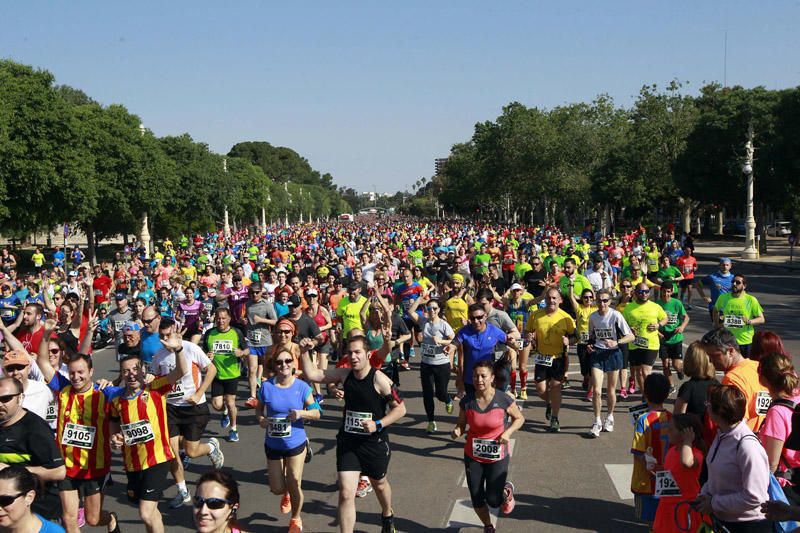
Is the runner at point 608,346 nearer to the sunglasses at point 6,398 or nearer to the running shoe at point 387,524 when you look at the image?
the running shoe at point 387,524

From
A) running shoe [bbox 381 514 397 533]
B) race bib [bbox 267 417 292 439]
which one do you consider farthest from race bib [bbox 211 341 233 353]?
running shoe [bbox 381 514 397 533]

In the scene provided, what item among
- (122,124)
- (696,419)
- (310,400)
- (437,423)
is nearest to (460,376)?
(437,423)

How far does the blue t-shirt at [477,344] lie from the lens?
8828mm

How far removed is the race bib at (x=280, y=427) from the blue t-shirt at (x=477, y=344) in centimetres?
281

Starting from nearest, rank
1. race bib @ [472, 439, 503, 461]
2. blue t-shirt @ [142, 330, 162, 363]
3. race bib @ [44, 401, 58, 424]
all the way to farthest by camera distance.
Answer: race bib @ [472, 439, 503, 461]
race bib @ [44, 401, 58, 424]
blue t-shirt @ [142, 330, 162, 363]

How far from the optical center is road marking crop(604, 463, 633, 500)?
23.9 ft

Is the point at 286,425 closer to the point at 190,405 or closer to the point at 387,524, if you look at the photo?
the point at 387,524

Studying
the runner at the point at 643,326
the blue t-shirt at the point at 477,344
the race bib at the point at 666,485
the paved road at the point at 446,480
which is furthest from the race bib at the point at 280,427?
the runner at the point at 643,326

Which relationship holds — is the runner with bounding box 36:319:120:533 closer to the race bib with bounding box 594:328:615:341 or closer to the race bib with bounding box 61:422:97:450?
the race bib with bounding box 61:422:97:450

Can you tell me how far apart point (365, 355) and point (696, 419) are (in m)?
2.48

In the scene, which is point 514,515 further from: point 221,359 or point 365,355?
point 221,359

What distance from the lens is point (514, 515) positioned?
692cm

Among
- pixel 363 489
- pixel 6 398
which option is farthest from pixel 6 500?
pixel 363 489

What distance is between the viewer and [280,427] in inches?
260
